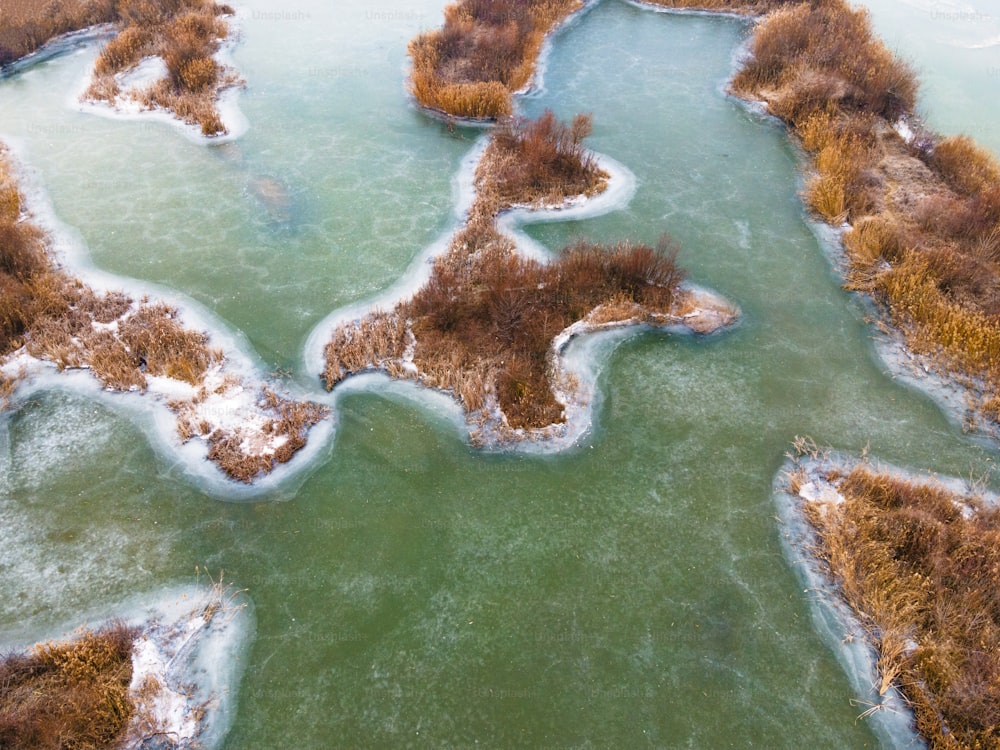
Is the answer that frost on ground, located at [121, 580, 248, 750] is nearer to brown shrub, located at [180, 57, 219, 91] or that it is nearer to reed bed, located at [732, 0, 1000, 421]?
reed bed, located at [732, 0, 1000, 421]

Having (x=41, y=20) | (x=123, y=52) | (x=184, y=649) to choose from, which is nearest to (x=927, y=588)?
(x=184, y=649)

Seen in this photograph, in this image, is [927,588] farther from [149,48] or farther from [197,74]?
[149,48]

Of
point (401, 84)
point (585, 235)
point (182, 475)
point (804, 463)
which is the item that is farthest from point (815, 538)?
point (401, 84)

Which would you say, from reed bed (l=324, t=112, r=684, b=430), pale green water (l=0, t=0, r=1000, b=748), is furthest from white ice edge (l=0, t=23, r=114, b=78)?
reed bed (l=324, t=112, r=684, b=430)

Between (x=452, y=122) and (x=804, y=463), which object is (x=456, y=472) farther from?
(x=452, y=122)

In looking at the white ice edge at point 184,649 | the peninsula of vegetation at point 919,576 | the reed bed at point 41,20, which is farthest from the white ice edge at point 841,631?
the reed bed at point 41,20

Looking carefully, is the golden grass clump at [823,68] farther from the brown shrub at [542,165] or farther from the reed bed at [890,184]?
the brown shrub at [542,165]
